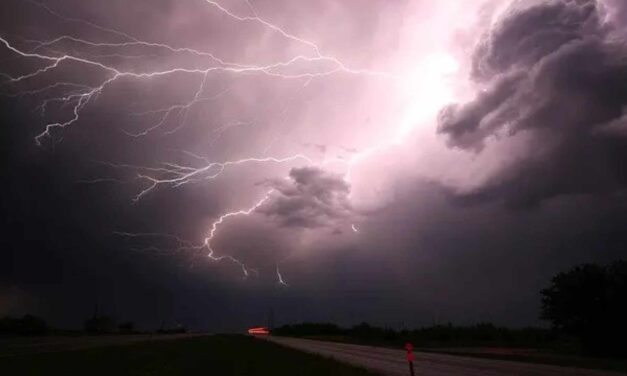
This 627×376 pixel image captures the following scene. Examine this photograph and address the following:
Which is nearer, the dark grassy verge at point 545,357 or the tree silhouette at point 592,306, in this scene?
the dark grassy verge at point 545,357

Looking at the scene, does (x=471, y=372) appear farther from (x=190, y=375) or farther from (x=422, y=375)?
(x=190, y=375)

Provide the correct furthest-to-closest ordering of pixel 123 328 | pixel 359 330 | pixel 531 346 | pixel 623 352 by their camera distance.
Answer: pixel 123 328 < pixel 359 330 < pixel 531 346 < pixel 623 352

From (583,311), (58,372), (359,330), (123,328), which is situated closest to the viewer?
(58,372)

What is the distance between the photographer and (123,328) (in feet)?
534

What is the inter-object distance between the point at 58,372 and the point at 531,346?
43583mm

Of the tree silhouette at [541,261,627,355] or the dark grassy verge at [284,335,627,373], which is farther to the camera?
the tree silhouette at [541,261,627,355]

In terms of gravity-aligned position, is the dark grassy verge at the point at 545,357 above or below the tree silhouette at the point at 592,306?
below

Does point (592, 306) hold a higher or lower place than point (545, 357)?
higher

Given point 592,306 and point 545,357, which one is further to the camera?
point 592,306

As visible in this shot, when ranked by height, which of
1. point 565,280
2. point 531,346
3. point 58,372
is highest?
point 565,280

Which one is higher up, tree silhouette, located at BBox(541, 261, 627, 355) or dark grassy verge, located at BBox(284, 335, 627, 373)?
tree silhouette, located at BBox(541, 261, 627, 355)

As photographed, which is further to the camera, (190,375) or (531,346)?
(531,346)

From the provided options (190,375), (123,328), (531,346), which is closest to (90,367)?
(190,375)

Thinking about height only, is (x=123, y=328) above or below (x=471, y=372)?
above
